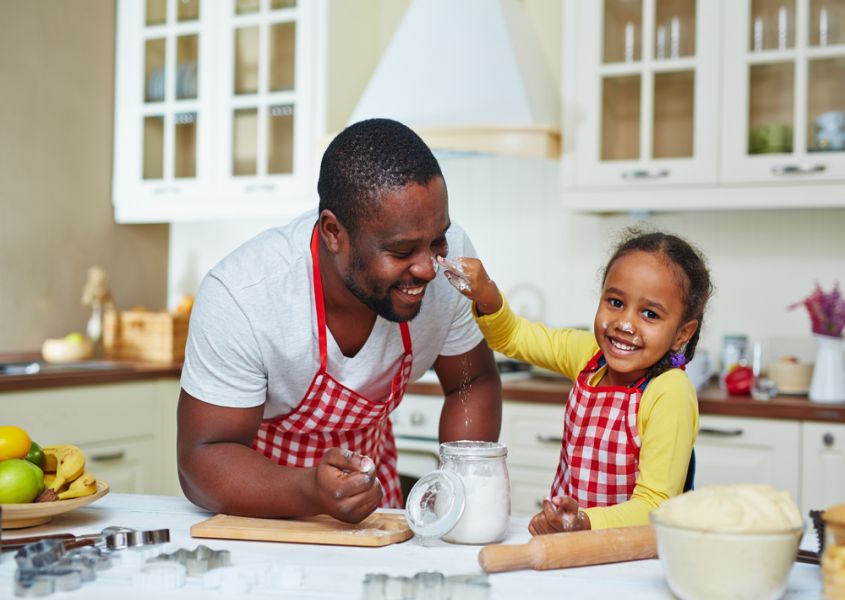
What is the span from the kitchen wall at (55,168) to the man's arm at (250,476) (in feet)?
7.64

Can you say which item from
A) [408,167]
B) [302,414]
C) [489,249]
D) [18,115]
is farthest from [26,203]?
[408,167]

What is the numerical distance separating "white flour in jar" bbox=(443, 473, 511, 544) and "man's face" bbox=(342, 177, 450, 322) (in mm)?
285

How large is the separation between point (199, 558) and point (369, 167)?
553 millimetres

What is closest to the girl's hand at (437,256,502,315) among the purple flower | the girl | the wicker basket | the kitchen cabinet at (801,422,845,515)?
the girl

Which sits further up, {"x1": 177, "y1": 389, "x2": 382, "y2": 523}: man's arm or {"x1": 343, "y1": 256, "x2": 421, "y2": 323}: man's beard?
{"x1": 343, "y1": 256, "x2": 421, "y2": 323}: man's beard

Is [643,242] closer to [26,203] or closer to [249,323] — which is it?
[249,323]

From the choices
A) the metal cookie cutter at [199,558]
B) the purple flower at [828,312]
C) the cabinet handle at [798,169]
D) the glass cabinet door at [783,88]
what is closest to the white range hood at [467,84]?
the glass cabinet door at [783,88]

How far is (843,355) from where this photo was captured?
8.80 feet

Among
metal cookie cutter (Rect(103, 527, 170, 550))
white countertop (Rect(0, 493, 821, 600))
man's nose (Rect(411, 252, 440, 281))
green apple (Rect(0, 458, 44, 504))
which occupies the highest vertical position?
man's nose (Rect(411, 252, 440, 281))

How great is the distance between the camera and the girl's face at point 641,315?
137 cm

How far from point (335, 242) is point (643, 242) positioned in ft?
1.50

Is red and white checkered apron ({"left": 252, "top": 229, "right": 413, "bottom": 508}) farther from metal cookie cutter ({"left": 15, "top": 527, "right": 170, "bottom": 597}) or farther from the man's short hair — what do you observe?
metal cookie cutter ({"left": 15, "top": 527, "right": 170, "bottom": 597})

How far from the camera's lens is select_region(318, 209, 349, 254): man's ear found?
1.35 meters

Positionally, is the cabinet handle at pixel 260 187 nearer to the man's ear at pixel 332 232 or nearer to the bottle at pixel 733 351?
the bottle at pixel 733 351
